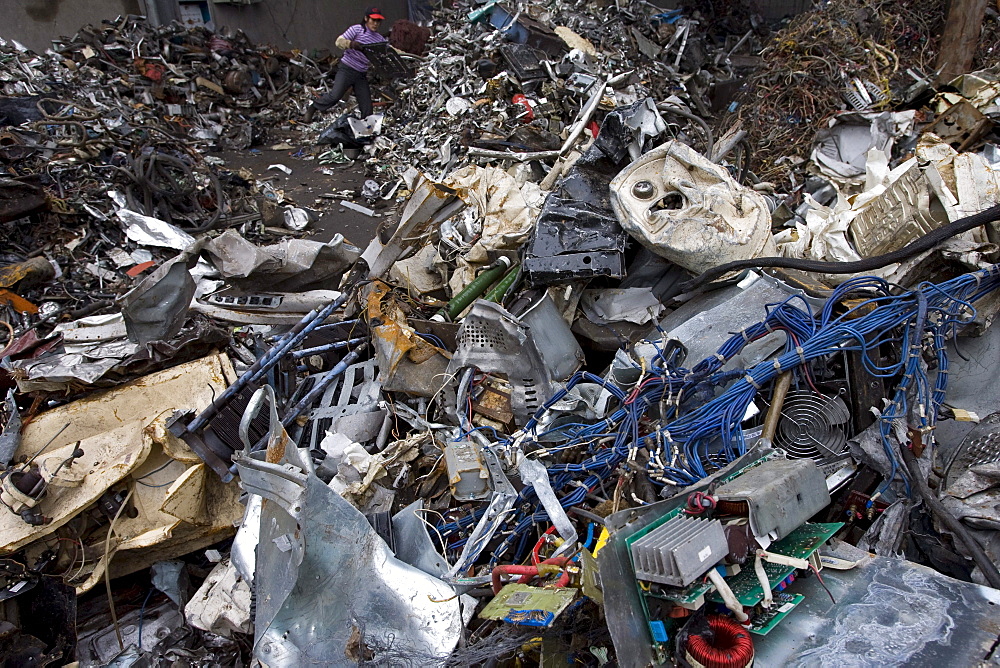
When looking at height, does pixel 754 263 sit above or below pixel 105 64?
below

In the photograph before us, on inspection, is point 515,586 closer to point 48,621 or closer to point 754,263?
point 754,263

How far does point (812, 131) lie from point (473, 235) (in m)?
3.81

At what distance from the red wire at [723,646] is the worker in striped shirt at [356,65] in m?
9.90

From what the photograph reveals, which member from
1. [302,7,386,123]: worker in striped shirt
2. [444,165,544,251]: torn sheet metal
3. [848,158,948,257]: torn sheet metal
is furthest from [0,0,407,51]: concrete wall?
[848,158,948,257]: torn sheet metal

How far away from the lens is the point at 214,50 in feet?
38.2

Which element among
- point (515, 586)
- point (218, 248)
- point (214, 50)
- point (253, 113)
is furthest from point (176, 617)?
point (214, 50)

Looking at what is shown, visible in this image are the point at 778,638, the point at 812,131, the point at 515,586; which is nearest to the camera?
the point at 778,638

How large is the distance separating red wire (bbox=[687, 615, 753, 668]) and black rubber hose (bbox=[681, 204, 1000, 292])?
2.18m

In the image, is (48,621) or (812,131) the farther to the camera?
(812,131)

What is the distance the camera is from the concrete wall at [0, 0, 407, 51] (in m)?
11.1

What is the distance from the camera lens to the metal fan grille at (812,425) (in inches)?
109

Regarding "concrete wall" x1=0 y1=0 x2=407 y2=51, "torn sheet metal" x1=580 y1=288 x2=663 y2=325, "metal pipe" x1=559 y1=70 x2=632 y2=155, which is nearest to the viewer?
"torn sheet metal" x1=580 y1=288 x2=663 y2=325

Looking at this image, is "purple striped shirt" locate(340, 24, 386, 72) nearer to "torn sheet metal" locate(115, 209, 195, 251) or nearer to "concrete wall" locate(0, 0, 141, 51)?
"torn sheet metal" locate(115, 209, 195, 251)

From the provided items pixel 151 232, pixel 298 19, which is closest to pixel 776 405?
pixel 151 232
